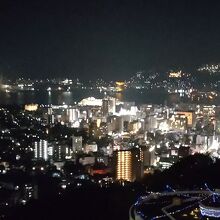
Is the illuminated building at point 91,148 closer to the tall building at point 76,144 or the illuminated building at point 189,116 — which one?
the tall building at point 76,144

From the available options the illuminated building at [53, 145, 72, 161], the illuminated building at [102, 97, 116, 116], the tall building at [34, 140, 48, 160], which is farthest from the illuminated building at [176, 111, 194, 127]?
the tall building at [34, 140, 48, 160]

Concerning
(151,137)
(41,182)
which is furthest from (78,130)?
(41,182)

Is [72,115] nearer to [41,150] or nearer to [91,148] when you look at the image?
[91,148]

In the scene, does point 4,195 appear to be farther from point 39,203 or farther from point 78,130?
point 78,130

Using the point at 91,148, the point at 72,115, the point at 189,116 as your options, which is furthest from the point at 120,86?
the point at 91,148

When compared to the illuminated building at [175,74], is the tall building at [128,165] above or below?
below

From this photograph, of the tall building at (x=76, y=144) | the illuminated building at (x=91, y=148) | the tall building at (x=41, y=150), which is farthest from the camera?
the illuminated building at (x=91, y=148)

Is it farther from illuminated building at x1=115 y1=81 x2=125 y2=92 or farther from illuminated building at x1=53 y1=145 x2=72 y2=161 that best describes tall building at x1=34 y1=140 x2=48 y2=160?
illuminated building at x1=115 y1=81 x2=125 y2=92

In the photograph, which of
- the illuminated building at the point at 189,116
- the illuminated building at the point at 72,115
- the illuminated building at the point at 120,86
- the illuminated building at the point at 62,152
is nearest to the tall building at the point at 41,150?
the illuminated building at the point at 62,152
